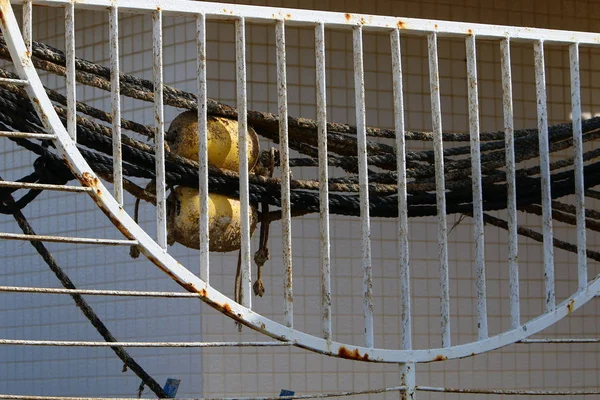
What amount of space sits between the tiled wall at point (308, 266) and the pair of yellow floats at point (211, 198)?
7.21 ft

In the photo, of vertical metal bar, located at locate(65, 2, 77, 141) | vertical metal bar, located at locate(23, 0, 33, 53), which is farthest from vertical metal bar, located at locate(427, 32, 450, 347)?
vertical metal bar, located at locate(23, 0, 33, 53)

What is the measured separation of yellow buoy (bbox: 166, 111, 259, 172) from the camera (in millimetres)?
3654

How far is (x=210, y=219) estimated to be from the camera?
11.7 feet

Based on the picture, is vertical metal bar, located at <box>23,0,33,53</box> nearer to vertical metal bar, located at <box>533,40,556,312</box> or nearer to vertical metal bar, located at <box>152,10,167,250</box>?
vertical metal bar, located at <box>152,10,167,250</box>

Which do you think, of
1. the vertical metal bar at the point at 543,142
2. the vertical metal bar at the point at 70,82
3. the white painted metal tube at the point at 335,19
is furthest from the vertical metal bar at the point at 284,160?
the vertical metal bar at the point at 543,142

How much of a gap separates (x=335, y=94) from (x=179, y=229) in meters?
2.87

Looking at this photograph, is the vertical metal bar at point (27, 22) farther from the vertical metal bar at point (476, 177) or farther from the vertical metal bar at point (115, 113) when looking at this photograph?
the vertical metal bar at point (476, 177)

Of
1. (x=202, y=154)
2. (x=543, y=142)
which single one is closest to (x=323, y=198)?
(x=202, y=154)

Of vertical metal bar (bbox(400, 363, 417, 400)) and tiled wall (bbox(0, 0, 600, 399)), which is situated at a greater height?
tiled wall (bbox(0, 0, 600, 399))

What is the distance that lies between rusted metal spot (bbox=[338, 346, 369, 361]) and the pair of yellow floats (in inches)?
24.4

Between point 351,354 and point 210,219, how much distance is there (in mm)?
669

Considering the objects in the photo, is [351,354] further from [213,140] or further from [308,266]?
[308,266]

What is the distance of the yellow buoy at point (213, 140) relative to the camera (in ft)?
12.0

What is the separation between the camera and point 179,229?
3.62 meters
